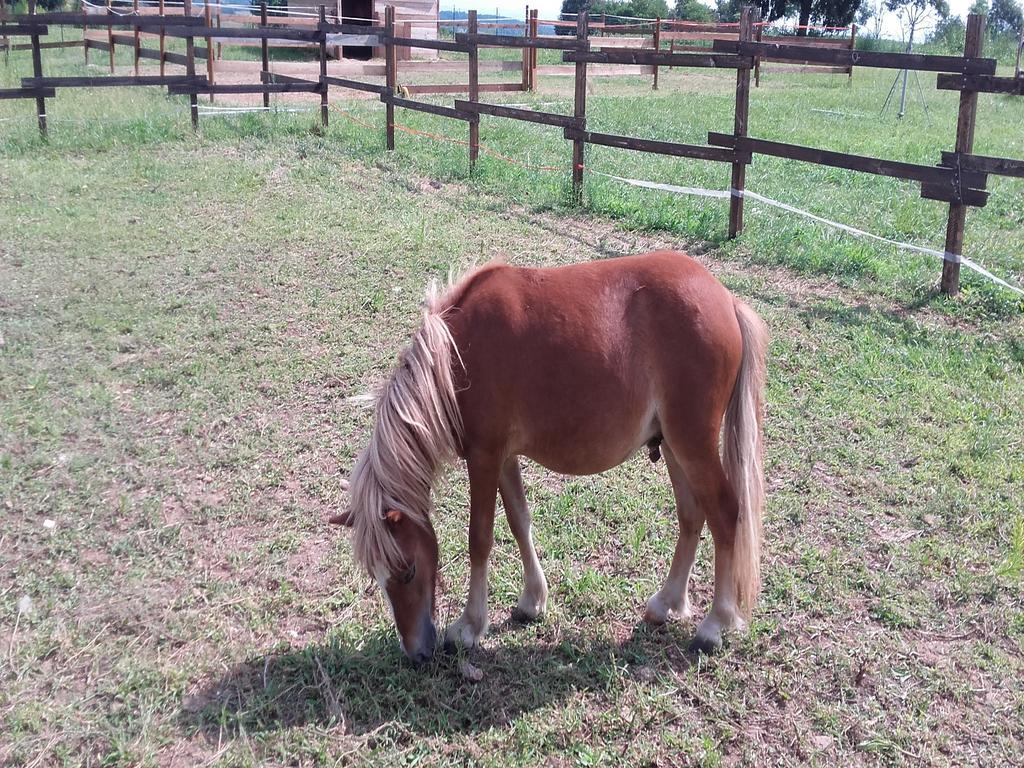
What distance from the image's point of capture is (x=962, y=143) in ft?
22.0

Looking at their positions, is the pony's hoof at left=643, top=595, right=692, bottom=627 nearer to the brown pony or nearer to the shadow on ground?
the shadow on ground

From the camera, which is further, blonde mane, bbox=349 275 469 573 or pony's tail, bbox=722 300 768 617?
pony's tail, bbox=722 300 768 617

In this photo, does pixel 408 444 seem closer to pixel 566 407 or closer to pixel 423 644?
pixel 566 407

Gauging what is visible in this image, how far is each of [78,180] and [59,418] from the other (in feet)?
19.3

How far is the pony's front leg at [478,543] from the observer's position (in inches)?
125

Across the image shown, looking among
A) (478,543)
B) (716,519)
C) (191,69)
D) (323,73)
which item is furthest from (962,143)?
(191,69)

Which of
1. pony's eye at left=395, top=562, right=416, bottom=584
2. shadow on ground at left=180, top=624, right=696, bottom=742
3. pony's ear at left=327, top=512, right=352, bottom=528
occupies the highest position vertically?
pony's ear at left=327, top=512, right=352, bottom=528

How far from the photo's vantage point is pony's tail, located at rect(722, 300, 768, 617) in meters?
3.32

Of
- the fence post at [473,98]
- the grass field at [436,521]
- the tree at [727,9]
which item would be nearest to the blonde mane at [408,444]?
the grass field at [436,521]


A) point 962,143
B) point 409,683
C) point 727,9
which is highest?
point 727,9

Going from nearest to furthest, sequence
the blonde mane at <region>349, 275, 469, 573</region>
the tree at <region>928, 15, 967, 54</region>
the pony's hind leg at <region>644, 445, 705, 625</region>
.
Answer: the blonde mane at <region>349, 275, 469, 573</region>
the pony's hind leg at <region>644, 445, 705, 625</region>
the tree at <region>928, 15, 967, 54</region>

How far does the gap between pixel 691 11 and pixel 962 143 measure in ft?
177

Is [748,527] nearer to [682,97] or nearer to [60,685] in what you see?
[60,685]

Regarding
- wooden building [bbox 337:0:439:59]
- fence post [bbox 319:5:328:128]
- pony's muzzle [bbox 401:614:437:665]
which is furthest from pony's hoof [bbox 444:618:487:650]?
wooden building [bbox 337:0:439:59]
